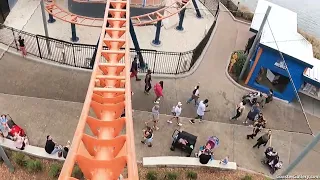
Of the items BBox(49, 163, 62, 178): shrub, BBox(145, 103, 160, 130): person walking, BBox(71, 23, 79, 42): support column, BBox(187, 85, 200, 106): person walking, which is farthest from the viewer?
BBox(71, 23, 79, 42): support column

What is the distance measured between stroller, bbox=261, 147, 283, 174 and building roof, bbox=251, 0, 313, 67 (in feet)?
15.8

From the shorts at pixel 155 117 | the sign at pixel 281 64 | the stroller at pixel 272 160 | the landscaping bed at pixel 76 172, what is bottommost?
the landscaping bed at pixel 76 172

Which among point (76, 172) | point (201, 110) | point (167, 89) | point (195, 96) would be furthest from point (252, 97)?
point (76, 172)

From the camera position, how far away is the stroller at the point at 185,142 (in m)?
12.3

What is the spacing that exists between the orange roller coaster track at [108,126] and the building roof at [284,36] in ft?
26.8

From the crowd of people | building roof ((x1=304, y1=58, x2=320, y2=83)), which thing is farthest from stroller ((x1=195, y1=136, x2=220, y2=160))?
building roof ((x1=304, y1=58, x2=320, y2=83))

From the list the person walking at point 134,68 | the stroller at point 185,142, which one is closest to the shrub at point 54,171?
the stroller at point 185,142

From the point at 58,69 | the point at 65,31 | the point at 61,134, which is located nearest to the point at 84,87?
the point at 58,69

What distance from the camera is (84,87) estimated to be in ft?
48.1

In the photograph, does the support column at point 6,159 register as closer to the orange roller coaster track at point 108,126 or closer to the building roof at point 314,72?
the orange roller coaster track at point 108,126

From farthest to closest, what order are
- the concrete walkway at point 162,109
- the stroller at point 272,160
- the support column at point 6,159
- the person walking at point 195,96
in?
1. the person walking at point 195,96
2. the concrete walkway at point 162,109
3. the stroller at point 272,160
4. the support column at point 6,159

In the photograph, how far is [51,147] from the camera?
37.5 ft

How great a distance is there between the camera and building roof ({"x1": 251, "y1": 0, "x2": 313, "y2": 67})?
15.3m

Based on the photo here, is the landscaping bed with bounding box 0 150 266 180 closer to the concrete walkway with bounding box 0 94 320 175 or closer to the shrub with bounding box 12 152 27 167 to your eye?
the shrub with bounding box 12 152 27 167
